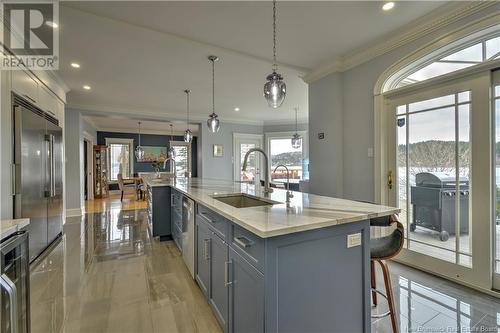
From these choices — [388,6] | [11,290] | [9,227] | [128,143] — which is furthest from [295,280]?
[128,143]

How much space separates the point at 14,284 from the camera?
1.39 meters

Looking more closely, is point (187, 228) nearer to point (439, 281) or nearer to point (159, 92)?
point (439, 281)

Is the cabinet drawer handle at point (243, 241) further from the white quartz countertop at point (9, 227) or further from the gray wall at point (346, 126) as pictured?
the gray wall at point (346, 126)

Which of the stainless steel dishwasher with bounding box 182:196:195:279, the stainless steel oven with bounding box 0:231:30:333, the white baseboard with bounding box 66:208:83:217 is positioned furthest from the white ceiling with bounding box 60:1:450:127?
the white baseboard with bounding box 66:208:83:217

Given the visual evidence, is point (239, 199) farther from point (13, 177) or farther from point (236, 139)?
point (236, 139)

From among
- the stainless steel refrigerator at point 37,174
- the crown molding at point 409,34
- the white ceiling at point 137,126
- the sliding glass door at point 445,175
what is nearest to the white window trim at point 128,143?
the white ceiling at point 137,126

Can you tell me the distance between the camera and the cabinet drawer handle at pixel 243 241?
4.32 ft

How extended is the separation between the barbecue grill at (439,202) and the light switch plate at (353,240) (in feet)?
5.81

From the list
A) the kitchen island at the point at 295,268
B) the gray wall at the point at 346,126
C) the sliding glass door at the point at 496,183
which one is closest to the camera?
the kitchen island at the point at 295,268

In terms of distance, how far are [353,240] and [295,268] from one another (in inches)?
17.7

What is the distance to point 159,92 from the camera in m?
5.01

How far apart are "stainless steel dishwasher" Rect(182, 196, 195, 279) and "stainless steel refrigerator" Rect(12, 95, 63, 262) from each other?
1.78m

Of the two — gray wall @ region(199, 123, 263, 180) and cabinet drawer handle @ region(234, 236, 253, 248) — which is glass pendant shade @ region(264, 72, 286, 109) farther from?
gray wall @ region(199, 123, 263, 180)

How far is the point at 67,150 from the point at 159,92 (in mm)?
2666
